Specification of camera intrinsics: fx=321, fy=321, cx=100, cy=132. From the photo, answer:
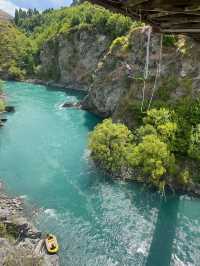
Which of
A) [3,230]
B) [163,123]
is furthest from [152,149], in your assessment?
[3,230]

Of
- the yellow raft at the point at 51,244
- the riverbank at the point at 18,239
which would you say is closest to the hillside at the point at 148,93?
the riverbank at the point at 18,239

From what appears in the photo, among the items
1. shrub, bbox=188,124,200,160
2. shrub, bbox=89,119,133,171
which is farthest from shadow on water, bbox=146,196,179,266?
shrub, bbox=89,119,133,171

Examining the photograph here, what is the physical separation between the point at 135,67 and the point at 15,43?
8903cm

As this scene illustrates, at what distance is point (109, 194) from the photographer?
124 ft

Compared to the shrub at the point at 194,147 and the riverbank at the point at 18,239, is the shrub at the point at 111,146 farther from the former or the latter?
the riverbank at the point at 18,239

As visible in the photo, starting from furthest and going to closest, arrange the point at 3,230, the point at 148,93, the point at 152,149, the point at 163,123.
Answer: the point at 148,93 → the point at 163,123 → the point at 152,149 → the point at 3,230

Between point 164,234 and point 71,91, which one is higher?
point 71,91

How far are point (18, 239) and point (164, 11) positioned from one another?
85.3 ft

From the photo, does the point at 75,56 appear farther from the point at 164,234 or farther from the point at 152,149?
the point at 164,234

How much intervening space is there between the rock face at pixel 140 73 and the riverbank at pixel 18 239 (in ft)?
79.2

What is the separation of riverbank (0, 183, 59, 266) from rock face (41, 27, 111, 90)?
3039 inches

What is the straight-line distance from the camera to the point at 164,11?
9312mm

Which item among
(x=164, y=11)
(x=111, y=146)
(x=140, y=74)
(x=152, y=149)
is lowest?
(x=111, y=146)

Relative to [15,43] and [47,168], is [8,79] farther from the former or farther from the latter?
[47,168]
